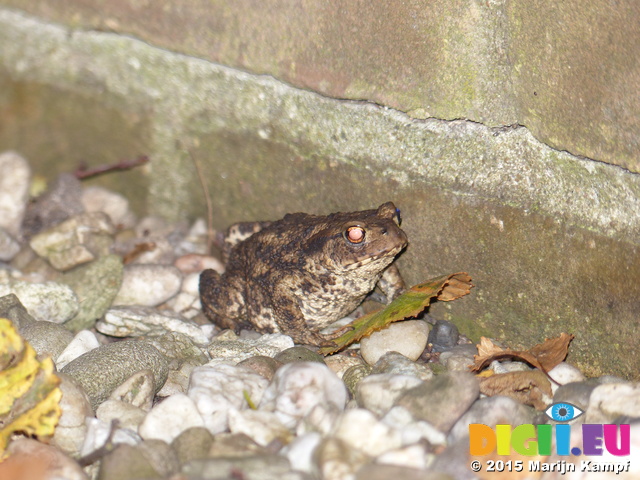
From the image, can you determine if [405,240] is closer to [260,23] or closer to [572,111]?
[572,111]

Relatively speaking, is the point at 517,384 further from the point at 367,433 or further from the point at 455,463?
the point at 367,433

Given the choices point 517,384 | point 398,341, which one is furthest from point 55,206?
point 517,384

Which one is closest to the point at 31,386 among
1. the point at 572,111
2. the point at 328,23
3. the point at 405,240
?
the point at 405,240

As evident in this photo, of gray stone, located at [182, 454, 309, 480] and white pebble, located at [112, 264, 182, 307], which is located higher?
gray stone, located at [182, 454, 309, 480]

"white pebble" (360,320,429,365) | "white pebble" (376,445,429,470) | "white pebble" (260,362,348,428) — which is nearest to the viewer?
"white pebble" (376,445,429,470)

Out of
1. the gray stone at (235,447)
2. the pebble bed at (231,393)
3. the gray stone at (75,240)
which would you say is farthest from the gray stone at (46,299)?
the gray stone at (235,447)

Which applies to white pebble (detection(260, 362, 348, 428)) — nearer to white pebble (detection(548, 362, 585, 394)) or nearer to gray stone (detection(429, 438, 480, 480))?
gray stone (detection(429, 438, 480, 480))

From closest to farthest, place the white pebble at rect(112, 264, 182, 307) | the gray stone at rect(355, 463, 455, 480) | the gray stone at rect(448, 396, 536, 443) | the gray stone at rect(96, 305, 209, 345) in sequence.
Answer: the gray stone at rect(355, 463, 455, 480)
the gray stone at rect(448, 396, 536, 443)
the gray stone at rect(96, 305, 209, 345)
the white pebble at rect(112, 264, 182, 307)

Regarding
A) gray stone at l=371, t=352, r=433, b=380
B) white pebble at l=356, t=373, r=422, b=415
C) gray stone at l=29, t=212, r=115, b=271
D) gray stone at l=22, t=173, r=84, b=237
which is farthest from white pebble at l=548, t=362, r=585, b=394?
gray stone at l=22, t=173, r=84, b=237
